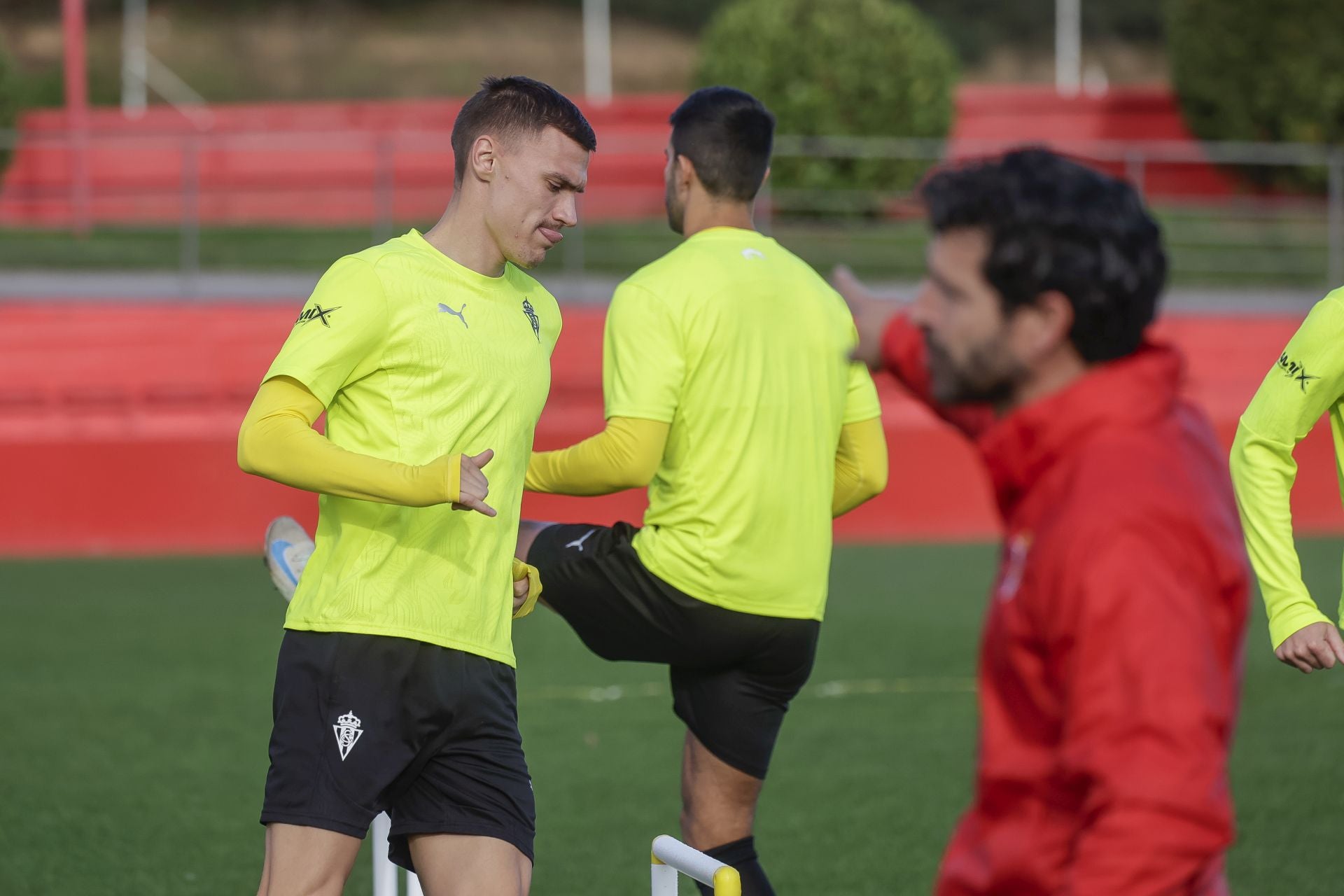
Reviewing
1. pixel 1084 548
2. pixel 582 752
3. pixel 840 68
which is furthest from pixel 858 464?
pixel 840 68

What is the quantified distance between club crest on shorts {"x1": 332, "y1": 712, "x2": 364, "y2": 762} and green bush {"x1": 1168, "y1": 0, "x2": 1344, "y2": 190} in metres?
19.4

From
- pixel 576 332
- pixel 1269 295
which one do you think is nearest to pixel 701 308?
pixel 576 332

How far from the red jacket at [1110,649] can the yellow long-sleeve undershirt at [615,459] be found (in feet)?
6.43

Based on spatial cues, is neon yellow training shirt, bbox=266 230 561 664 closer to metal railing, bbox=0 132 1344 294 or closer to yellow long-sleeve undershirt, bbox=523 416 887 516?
yellow long-sleeve undershirt, bbox=523 416 887 516

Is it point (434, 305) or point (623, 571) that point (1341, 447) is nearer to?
point (623, 571)

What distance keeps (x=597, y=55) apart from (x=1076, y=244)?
2909 centimetres

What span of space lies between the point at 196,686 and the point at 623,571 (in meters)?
5.03

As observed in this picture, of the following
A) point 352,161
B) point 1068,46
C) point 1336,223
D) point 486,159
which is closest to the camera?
point 486,159

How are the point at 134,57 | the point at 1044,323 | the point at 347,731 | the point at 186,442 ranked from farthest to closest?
1. the point at 134,57
2. the point at 186,442
3. the point at 347,731
4. the point at 1044,323

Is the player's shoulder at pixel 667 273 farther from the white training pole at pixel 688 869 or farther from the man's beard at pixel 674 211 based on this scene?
the white training pole at pixel 688 869

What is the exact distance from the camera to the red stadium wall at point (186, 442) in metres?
13.2

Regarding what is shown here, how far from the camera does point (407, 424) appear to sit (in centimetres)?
356

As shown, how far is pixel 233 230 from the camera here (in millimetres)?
19781

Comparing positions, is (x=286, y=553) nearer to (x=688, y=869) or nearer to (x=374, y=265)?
(x=374, y=265)
